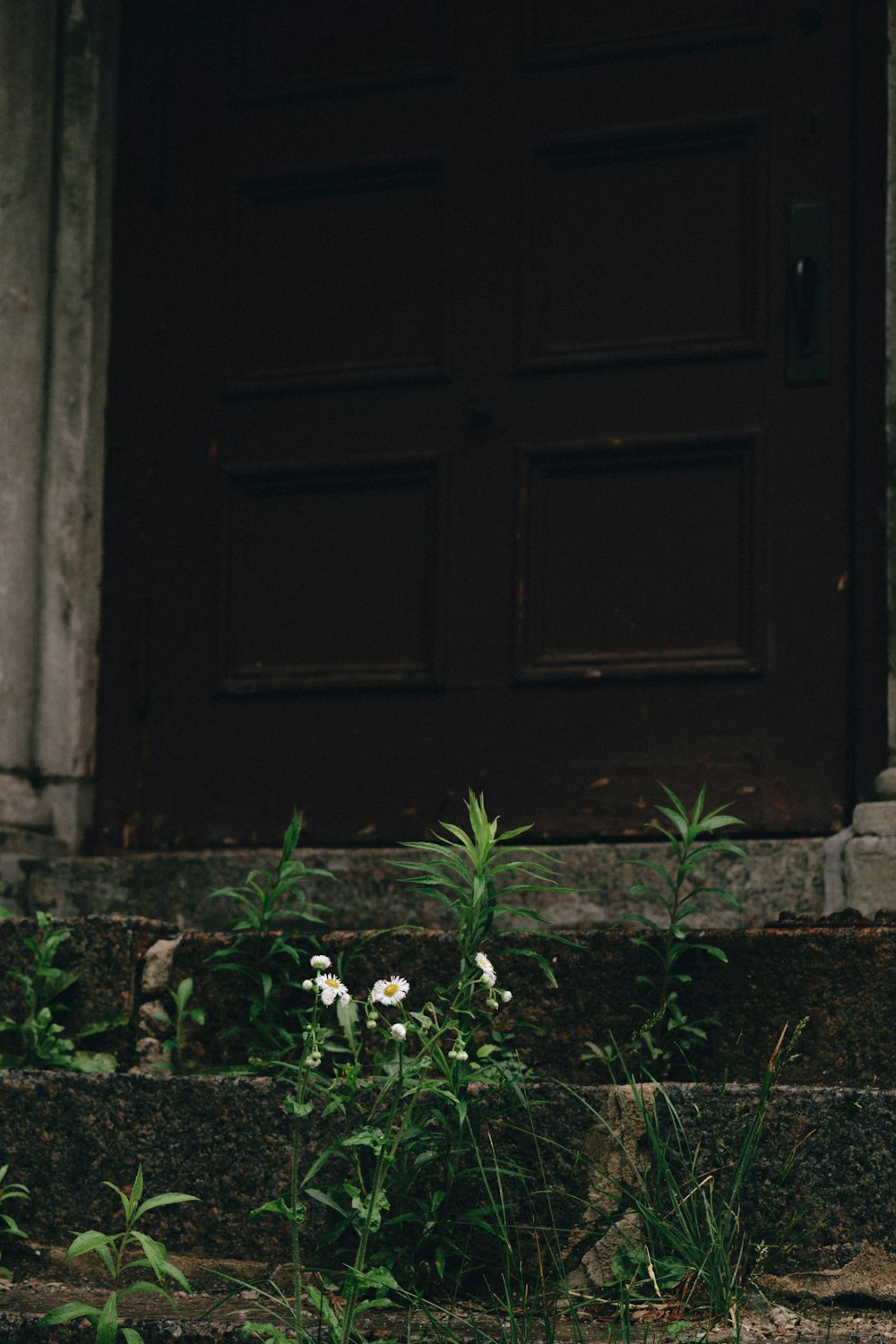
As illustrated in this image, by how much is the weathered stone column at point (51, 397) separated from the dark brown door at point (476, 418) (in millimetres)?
86

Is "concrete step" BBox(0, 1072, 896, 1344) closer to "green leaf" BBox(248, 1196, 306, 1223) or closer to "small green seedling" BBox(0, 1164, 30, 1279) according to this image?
"small green seedling" BBox(0, 1164, 30, 1279)

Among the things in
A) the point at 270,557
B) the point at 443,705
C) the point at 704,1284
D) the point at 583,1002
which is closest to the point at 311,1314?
the point at 704,1284

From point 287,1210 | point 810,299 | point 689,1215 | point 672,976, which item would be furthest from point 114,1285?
point 810,299

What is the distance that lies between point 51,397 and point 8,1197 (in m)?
2.17

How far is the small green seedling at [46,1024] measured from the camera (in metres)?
2.58

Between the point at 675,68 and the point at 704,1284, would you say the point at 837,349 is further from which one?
the point at 704,1284

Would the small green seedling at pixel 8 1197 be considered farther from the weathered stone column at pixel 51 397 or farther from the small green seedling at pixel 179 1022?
the weathered stone column at pixel 51 397

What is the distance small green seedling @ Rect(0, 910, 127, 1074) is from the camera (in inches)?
102

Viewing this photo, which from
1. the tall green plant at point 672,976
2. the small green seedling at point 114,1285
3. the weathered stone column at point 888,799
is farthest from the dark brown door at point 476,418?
the small green seedling at point 114,1285

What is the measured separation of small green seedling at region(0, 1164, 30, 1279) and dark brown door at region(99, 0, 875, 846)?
1497 millimetres

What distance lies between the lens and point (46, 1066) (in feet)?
8.51

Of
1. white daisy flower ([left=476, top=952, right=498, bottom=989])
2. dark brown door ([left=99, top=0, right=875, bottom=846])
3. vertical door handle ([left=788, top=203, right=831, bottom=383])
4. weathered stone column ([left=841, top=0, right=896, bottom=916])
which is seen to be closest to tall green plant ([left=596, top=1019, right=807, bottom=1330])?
white daisy flower ([left=476, top=952, right=498, bottom=989])

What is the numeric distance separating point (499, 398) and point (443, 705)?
2.43 feet

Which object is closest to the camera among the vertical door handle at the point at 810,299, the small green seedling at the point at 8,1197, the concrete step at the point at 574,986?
the small green seedling at the point at 8,1197
